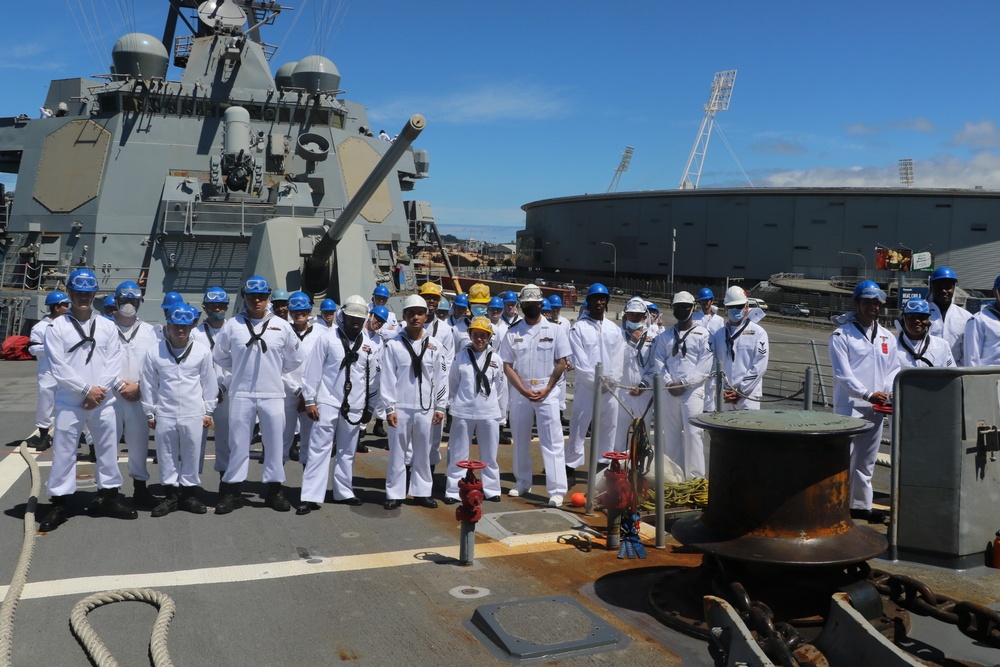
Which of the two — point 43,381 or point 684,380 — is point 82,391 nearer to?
point 43,381

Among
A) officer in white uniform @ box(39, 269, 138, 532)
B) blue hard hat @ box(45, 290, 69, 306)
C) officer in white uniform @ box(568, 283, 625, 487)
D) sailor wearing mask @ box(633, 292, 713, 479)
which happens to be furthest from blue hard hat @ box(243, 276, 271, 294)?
blue hard hat @ box(45, 290, 69, 306)

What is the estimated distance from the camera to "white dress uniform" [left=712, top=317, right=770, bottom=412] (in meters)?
7.89

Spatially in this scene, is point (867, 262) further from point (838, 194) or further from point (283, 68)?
point (283, 68)

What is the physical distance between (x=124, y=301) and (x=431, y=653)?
16.1ft

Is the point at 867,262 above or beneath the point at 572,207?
beneath

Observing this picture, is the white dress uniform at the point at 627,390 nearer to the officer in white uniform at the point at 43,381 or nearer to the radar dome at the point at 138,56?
the officer in white uniform at the point at 43,381

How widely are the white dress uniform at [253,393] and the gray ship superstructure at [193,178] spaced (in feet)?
21.0

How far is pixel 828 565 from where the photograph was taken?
168 inches

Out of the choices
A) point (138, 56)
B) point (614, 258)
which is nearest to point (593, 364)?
point (138, 56)

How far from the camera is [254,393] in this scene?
7090 millimetres

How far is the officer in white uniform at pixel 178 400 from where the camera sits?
6.63m

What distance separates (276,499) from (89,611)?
7.87 feet

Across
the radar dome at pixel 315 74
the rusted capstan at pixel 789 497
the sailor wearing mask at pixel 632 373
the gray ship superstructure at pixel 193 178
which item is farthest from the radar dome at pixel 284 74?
the rusted capstan at pixel 789 497

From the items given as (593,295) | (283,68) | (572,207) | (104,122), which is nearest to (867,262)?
(572,207)
